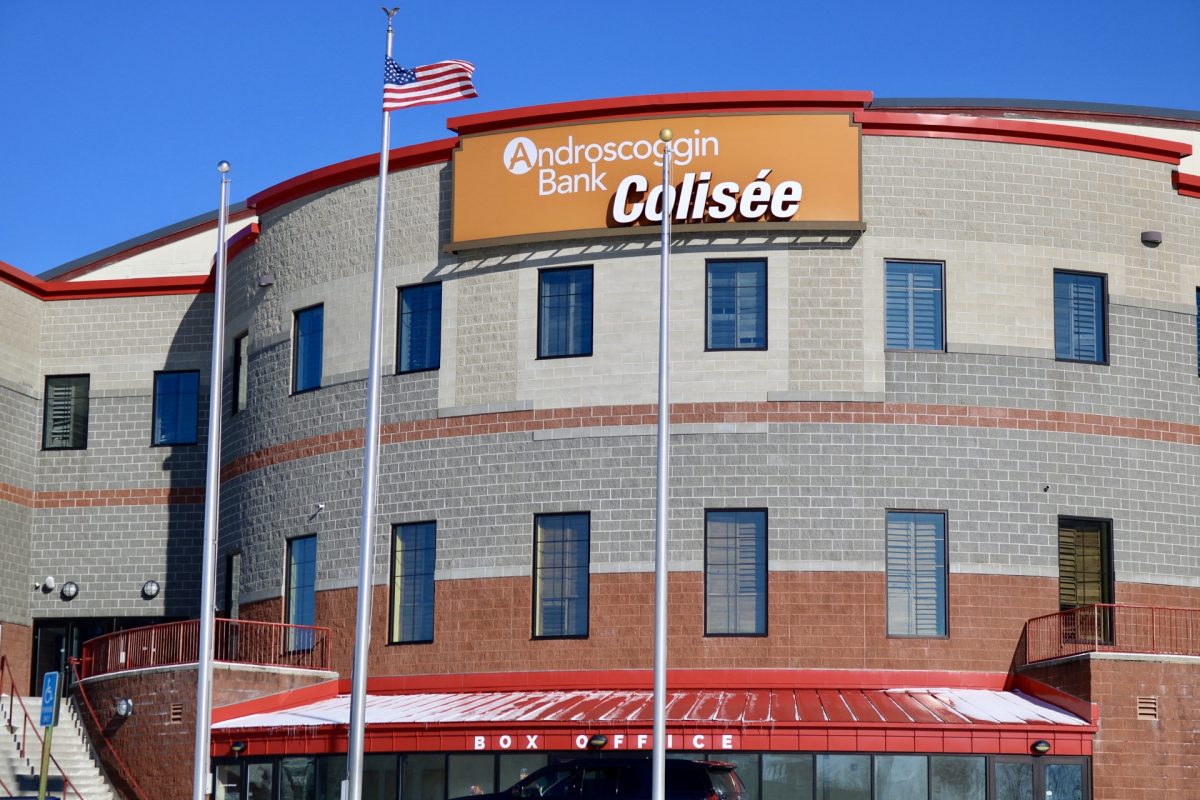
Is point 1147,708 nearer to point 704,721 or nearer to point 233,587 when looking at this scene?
point 704,721

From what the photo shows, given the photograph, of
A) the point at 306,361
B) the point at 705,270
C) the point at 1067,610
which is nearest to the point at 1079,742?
the point at 1067,610

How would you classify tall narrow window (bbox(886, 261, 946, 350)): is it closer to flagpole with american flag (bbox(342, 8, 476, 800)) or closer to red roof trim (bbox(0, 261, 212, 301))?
flagpole with american flag (bbox(342, 8, 476, 800))

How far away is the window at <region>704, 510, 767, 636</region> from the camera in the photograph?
35.3 m

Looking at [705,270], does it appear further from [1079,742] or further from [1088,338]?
[1079,742]

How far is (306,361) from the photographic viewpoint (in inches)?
1594

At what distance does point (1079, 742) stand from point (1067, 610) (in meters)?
3.65

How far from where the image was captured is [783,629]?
115 feet

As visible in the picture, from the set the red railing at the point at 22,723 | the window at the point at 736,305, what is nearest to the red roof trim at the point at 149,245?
the red railing at the point at 22,723

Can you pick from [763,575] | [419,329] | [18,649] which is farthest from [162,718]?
[763,575]

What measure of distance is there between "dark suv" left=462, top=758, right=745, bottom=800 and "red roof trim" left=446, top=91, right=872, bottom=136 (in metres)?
13.6

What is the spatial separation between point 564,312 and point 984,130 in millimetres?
9037

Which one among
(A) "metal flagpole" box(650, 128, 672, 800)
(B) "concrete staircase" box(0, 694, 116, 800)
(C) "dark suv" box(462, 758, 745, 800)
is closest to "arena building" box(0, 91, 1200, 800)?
(B) "concrete staircase" box(0, 694, 116, 800)

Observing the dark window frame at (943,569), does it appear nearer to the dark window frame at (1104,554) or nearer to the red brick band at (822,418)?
the red brick band at (822,418)

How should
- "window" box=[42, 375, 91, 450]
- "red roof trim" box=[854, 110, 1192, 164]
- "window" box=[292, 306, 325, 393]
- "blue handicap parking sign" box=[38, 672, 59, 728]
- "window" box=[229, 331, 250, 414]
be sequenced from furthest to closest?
"window" box=[42, 375, 91, 450], "window" box=[229, 331, 250, 414], "window" box=[292, 306, 325, 393], "red roof trim" box=[854, 110, 1192, 164], "blue handicap parking sign" box=[38, 672, 59, 728]
